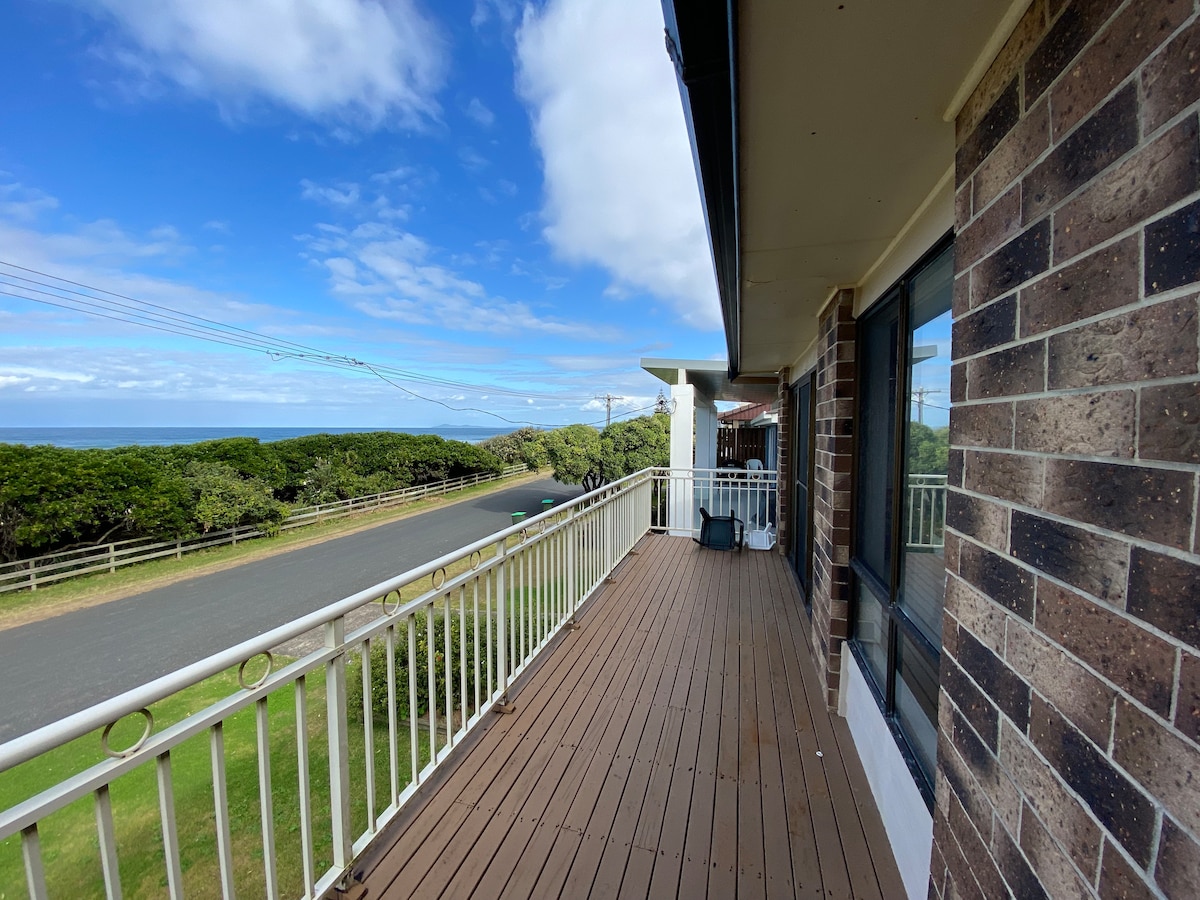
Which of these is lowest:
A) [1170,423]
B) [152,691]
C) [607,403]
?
[152,691]

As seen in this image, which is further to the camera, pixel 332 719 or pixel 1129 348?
pixel 332 719

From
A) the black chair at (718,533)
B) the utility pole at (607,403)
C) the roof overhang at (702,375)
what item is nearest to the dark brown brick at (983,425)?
the black chair at (718,533)

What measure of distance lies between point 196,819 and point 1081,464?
15.8 feet

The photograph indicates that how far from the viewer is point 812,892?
60.3 inches

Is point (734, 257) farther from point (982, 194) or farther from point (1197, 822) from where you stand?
point (1197, 822)

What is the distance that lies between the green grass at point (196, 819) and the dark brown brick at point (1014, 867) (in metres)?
2.49

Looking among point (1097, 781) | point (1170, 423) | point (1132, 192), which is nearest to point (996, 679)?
point (1097, 781)

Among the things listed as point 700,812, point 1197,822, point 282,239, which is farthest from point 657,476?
point 282,239

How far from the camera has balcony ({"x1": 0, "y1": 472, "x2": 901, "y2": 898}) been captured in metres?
1.14

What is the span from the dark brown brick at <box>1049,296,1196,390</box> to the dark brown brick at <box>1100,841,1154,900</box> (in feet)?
1.93

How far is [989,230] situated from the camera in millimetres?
982

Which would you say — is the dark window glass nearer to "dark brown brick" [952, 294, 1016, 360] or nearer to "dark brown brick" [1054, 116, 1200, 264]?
"dark brown brick" [952, 294, 1016, 360]

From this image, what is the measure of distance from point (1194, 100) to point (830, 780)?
90.9 inches

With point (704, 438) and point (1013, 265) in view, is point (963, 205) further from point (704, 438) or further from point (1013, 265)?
point (704, 438)
